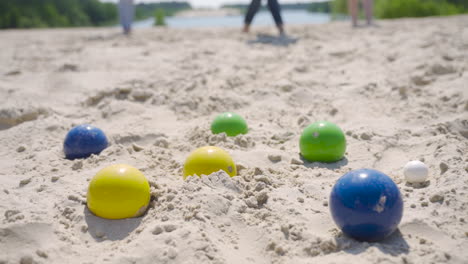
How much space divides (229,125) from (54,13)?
27.8 m

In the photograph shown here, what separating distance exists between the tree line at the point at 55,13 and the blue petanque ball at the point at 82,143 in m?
20.6

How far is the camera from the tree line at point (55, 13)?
22578 millimetres

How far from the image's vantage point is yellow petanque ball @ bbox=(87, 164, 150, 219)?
2.48 metres

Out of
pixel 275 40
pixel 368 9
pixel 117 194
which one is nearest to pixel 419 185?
pixel 117 194

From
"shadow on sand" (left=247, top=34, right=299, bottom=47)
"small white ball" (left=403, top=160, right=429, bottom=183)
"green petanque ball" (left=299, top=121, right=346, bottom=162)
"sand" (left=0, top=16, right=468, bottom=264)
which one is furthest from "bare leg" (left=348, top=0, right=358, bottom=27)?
"small white ball" (left=403, top=160, right=429, bottom=183)

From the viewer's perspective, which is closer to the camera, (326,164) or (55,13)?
(326,164)

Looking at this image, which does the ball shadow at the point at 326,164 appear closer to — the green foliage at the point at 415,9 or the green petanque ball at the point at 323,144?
the green petanque ball at the point at 323,144

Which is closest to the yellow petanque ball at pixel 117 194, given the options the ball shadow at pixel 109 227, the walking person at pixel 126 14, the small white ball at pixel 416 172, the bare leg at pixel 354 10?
the ball shadow at pixel 109 227

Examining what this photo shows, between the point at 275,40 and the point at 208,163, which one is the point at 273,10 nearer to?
the point at 275,40

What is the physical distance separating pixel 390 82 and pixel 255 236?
329 centimetres

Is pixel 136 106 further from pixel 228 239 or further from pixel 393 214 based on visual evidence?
pixel 393 214

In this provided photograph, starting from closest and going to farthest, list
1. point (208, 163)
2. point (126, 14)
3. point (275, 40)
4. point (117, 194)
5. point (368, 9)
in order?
point (117, 194) → point (208, 163) → point (275, 40) → point (126, 14) → point (368, 9)

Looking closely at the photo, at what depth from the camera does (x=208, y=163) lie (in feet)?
9.37

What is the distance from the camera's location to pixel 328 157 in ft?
10.9
